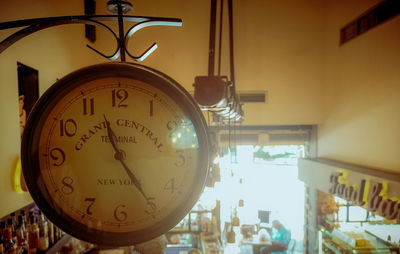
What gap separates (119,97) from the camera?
90 cm

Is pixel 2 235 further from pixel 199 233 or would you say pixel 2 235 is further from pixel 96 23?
pixel 199 233

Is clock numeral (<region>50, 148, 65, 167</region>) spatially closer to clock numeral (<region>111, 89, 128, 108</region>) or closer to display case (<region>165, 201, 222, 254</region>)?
clock numeral (<region>111, 89, 128, 108</region>)

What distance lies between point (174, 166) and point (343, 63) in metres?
4.19

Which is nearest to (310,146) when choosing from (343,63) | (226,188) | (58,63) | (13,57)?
(343,63)

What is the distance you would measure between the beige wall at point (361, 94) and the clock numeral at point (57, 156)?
368cm

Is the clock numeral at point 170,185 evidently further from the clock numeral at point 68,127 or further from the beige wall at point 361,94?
the beige wall at point 361,94

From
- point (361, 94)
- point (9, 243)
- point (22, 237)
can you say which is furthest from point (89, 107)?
point (361, 94)

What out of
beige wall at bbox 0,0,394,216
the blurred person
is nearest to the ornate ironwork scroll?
beige wall at bbox 0,0,394,216

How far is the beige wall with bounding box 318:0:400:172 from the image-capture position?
10.5 ft

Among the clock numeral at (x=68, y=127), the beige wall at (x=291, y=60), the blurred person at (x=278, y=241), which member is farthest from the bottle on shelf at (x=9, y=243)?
the blurred person at (x=278, y=241)

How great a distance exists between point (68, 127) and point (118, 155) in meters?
0.21

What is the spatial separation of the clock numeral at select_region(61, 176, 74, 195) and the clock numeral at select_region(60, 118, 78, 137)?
16 cm

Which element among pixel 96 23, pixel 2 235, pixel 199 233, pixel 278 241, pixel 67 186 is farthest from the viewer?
pixel 278 241

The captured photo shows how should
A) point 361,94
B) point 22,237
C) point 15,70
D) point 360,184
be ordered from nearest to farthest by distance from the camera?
point 15,70 → point 22,237 → point 360,184 → point 361,94
